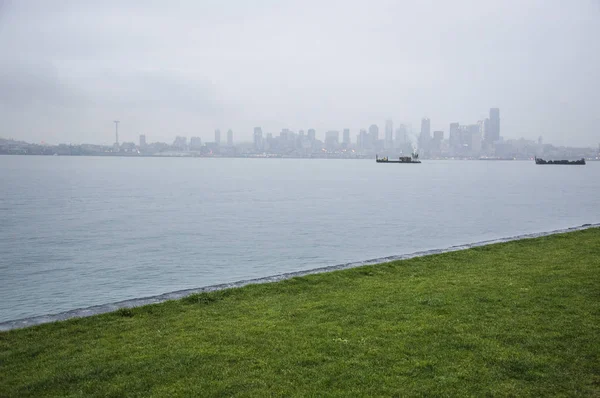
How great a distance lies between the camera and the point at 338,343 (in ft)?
34.1

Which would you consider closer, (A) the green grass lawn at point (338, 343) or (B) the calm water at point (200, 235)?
(A) the green grass lawn at point (338, 343)

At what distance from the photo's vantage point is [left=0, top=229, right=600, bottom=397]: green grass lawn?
8547mm

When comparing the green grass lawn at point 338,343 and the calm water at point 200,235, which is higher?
the green grass lawn at point 338,343

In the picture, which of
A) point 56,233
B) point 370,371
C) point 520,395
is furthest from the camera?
point 56,233

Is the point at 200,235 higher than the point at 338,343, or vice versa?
the point at 338,343

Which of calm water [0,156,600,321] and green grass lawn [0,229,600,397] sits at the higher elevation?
green grass lawn [0,229,600,397]

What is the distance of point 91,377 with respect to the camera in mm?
9070

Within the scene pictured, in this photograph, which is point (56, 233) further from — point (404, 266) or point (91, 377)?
point (91, 377)

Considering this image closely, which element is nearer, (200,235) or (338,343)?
(338,343)

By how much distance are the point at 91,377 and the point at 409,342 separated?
21.3 ft

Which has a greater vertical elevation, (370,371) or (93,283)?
(370,371)

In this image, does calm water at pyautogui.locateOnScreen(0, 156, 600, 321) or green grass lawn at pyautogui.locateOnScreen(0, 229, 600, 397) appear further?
calm water at pyautogui.locateOnScreen(0, 156, 600, 321)

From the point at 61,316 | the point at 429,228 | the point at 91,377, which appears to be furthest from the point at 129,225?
the point at 91,377

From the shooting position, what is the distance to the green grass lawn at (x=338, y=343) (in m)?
8.55
